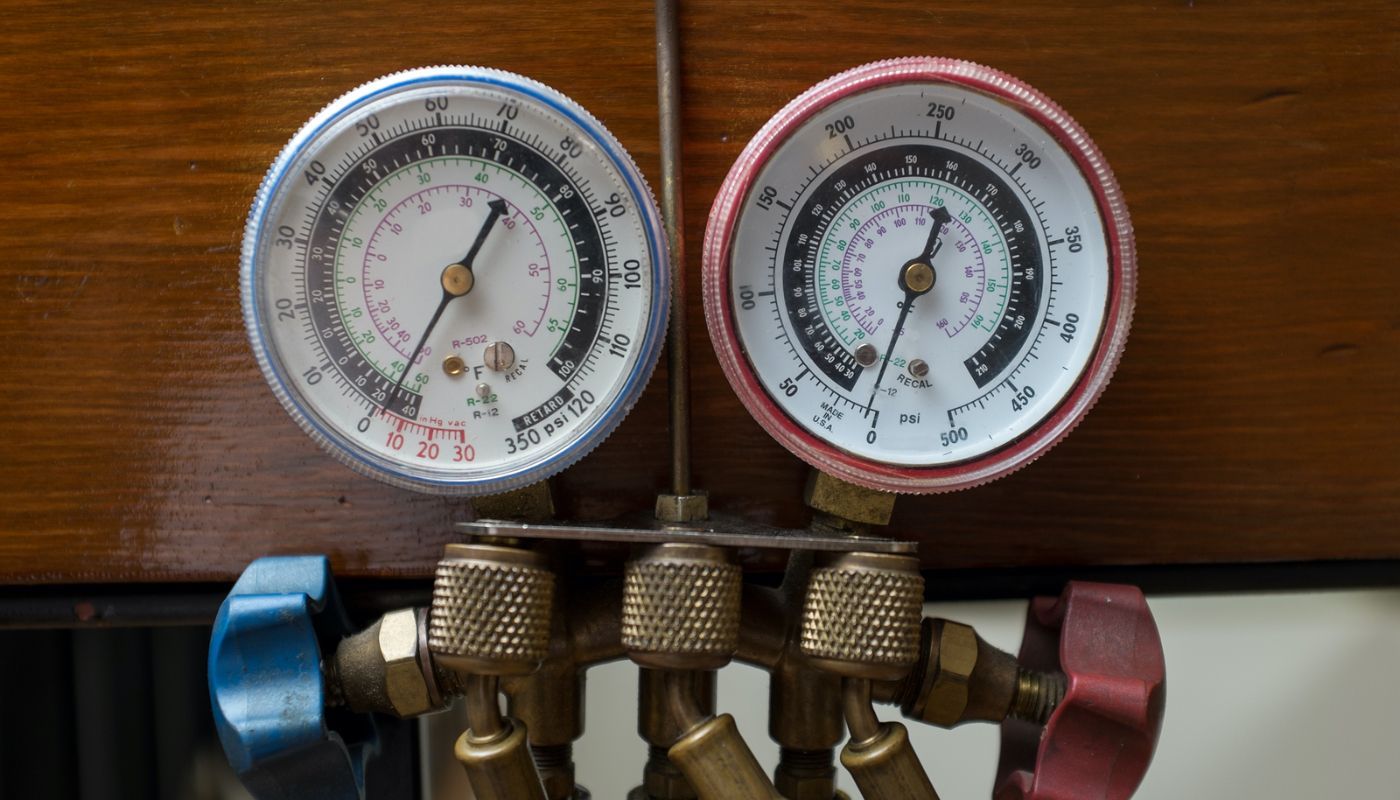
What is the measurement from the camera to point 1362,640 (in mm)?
1130

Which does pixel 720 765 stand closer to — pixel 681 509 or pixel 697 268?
pixel 681 509

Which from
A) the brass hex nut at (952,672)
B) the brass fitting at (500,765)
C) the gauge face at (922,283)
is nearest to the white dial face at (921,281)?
the gauge face at (922,283)

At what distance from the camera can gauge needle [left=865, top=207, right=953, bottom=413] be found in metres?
0.65

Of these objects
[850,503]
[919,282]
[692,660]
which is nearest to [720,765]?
[692,660]

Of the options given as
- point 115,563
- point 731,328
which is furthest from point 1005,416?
point 115,563

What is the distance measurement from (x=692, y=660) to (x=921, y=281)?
24 cm

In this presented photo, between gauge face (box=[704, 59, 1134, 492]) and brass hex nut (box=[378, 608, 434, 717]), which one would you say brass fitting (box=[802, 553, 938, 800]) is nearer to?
gauge face (box=[704, 59, 1134, 492])

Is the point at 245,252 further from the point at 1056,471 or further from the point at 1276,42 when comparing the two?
the point at 1276,42

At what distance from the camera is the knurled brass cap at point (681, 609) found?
1.99ft

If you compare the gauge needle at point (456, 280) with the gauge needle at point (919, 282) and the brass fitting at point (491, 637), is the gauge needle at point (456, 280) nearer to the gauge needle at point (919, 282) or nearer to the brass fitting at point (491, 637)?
the brass fitting at point (491, 637)

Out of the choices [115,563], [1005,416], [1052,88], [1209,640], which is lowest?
[1209,640]

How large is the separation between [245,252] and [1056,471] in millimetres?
508

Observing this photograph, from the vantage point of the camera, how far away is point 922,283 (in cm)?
65

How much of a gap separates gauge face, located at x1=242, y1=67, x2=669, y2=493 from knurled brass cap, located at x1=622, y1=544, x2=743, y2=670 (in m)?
0.08
